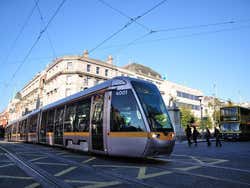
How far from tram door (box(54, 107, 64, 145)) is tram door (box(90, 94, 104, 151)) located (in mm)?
3884

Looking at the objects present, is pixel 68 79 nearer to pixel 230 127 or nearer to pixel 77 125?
pixel 230 127

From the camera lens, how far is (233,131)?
2630 centimetres

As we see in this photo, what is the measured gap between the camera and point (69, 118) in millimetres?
11711

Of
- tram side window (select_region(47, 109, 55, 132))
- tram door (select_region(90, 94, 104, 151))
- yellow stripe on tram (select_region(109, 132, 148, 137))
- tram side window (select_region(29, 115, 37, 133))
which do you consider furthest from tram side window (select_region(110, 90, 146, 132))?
tram side window (select_region(29, 115, 37, 133))

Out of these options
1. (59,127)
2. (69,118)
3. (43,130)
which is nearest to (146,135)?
(69,118)

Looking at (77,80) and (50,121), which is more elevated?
(77,80)

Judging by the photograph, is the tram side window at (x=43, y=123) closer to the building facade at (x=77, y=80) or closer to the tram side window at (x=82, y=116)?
the tram side window at (x=82, y=116)

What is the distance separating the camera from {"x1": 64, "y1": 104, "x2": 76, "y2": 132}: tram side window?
11301 mm

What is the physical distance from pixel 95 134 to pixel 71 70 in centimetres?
3735

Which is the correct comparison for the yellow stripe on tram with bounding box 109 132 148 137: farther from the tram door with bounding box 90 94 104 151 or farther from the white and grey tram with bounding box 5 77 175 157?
the tram door with bounding box 90 94 104 151

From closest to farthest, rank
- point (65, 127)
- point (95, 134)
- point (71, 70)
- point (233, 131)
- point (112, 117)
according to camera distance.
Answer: point (112, 117)
point (95, 134)
point (65, 127)
point (233, 131)
point (71, 70)

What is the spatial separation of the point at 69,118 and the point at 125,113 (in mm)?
4814

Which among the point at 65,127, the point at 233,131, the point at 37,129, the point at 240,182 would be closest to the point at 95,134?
the point at 65,127

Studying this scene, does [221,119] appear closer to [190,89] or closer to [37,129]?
[37,129]
